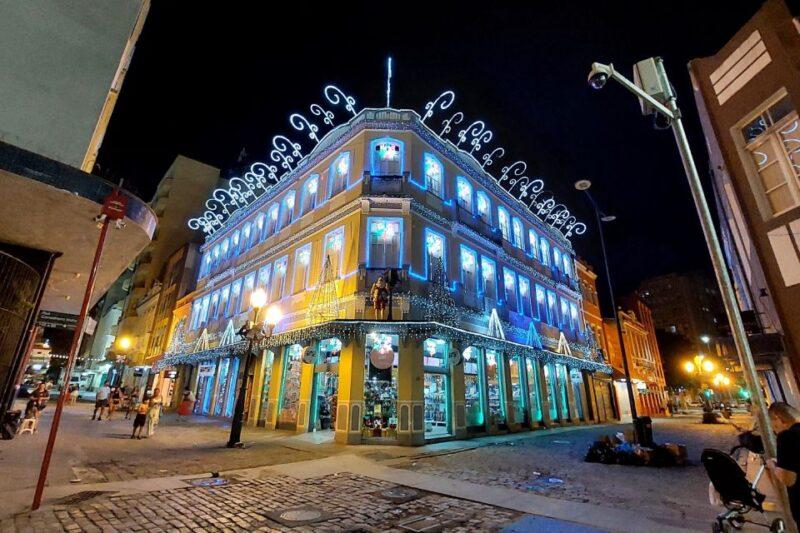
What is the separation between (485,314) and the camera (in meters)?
18.8

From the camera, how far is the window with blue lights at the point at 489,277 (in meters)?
19.8

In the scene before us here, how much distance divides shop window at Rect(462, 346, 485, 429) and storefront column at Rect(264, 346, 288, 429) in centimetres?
911

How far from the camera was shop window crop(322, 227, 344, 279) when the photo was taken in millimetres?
16681

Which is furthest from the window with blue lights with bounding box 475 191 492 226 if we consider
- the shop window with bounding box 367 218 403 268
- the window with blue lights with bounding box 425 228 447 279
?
the shop window with bounding box 367 218 403 268

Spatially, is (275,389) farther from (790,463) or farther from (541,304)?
(790,463)

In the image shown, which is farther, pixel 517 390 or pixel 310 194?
pixel 310 194

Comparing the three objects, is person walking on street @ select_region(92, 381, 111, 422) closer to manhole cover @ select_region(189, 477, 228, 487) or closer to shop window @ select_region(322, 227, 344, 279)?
shop window @ select_region(322, 227, 344, 279)

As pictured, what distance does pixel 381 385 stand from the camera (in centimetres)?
1497

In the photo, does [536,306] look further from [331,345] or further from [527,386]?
[331,345]

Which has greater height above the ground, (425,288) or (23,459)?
(425,288)

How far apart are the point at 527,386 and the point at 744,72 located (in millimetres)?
16536

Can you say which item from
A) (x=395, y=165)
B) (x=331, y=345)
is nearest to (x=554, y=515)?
(x=331, y=345)

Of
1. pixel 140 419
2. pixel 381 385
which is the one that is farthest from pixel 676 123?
pixel 140 419

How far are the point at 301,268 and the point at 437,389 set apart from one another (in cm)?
937
